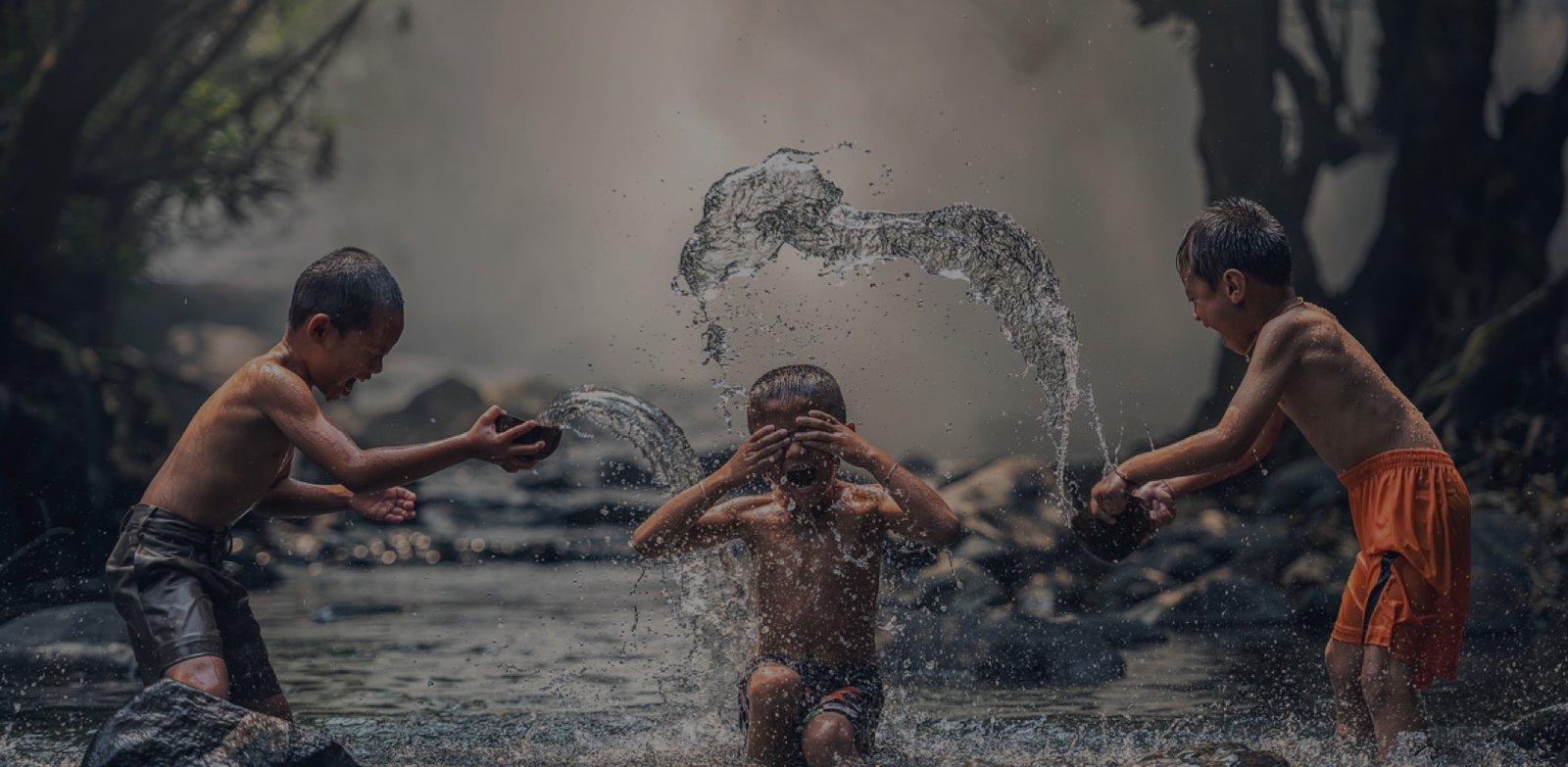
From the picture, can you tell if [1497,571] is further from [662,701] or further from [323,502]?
[323,502]

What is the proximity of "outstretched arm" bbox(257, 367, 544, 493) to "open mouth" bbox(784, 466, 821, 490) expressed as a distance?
599mm

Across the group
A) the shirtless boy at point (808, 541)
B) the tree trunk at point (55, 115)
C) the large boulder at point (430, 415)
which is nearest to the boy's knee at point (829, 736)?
the shirtless boy at point (808, 541)

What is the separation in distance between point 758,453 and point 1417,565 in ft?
4.91

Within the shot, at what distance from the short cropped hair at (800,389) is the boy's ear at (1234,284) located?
3.09ft

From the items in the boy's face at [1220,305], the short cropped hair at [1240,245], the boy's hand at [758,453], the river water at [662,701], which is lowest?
the river water at [662,701]

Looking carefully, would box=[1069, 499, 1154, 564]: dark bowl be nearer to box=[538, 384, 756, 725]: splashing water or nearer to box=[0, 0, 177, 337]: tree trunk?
box=[538, 384, 756, 725]: splashing water

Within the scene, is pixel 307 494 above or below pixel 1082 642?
above

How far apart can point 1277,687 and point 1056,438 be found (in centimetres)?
126

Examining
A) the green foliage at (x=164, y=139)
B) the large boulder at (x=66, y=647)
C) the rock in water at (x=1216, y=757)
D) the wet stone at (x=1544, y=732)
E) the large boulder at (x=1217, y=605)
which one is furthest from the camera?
the green foliage at (x=164, y=139)

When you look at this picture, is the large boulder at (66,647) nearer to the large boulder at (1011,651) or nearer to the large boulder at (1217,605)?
the large boulder at (1011,651)

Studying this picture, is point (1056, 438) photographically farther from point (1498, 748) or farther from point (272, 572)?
point (272, 572)

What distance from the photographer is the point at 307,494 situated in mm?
3814

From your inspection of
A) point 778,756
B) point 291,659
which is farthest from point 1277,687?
point 291,659

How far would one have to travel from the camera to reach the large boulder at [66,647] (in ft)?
17.3
